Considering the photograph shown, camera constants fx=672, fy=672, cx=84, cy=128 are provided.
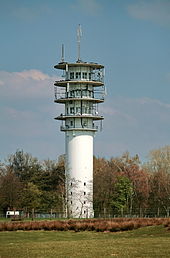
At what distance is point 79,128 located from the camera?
3460 inches

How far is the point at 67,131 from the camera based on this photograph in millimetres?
88938

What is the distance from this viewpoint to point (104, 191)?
94.9 m

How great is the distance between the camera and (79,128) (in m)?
87.9

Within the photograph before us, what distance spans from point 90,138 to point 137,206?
1289 cm

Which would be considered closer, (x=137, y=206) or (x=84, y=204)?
(x=84, y=204)

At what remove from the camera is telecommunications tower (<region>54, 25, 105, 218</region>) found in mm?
87188

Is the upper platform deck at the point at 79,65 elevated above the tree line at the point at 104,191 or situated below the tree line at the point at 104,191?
above

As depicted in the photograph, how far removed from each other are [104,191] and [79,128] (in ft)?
39.0

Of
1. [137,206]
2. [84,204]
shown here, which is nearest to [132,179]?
[137,206]

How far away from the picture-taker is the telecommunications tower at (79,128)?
87188mm

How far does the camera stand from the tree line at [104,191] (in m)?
90.3

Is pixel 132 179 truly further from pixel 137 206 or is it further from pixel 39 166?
pixel 39 166

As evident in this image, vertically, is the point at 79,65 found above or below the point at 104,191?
above

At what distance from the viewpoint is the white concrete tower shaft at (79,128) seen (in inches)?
3433
